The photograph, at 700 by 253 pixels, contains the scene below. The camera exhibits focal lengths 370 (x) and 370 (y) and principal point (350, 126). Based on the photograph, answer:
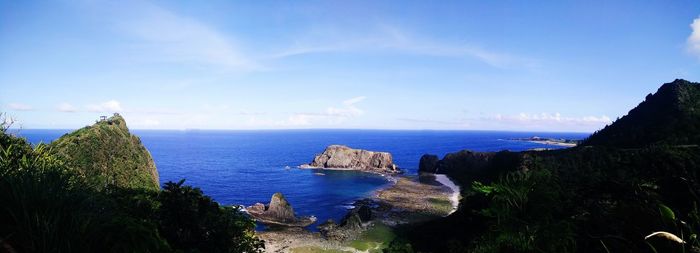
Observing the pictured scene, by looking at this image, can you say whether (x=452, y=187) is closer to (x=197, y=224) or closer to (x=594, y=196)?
(x=594, y=196)

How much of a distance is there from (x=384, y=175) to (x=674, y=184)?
107 metres

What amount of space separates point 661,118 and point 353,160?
276 feet

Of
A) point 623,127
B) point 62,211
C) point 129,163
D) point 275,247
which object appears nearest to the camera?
point 62,211

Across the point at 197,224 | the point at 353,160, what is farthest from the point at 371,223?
the point at 353,160

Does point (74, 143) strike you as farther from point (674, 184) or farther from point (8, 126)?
Result: point (674, 184)

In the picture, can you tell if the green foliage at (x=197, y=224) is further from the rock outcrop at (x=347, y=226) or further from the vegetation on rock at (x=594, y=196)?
the rock outcrop at (x=347, y=226)

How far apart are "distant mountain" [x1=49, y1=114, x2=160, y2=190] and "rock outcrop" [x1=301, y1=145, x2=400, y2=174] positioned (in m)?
69.5

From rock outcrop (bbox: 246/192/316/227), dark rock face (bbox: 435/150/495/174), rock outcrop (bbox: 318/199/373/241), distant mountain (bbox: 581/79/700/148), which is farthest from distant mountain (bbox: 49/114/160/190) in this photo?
dark rock face (bbox: 435/150/495/174)

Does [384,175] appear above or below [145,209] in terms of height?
below

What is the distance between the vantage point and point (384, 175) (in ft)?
375

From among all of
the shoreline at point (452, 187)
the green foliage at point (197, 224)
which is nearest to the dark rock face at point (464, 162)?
the shoreline at point (452, 187)

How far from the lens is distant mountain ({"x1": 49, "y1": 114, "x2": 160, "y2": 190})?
47625 millimetres

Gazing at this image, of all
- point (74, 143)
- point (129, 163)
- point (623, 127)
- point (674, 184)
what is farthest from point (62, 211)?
point (623, 127)

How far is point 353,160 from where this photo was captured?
130m
